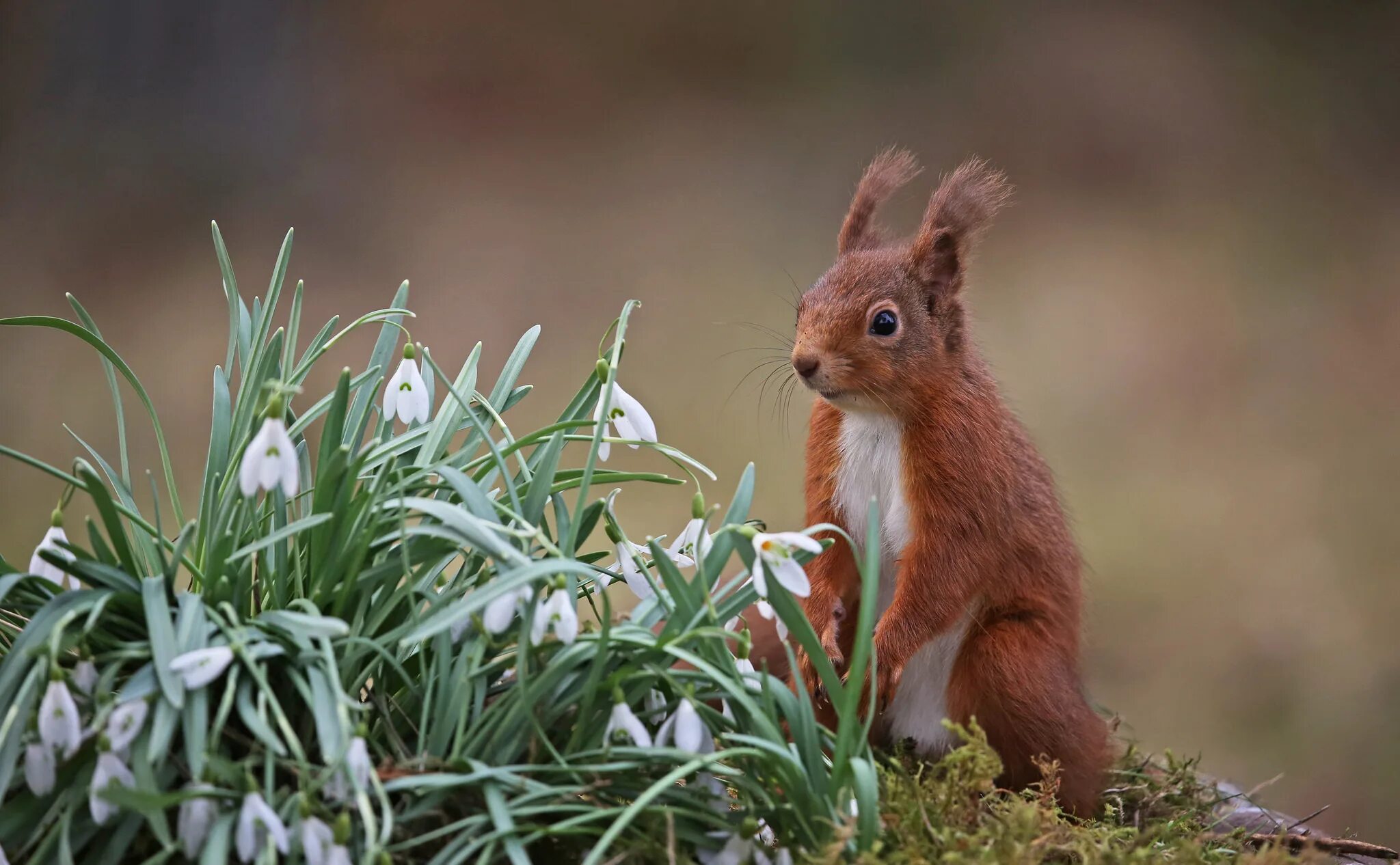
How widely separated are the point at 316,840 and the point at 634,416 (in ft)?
2.00

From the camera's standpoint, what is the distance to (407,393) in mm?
1378

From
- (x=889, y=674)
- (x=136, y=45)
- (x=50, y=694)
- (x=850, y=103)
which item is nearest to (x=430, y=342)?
(x=136, y=45)

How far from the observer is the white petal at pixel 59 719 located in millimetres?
1005

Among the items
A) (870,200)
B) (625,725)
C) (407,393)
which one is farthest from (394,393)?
(870,200)

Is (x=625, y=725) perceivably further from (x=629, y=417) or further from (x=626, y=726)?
(x=629, y=417)

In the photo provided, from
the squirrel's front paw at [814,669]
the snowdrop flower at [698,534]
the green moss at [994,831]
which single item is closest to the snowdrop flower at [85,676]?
the snowdrop flower at [698,534]

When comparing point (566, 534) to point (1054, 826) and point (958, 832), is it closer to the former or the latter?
point (958, 832)

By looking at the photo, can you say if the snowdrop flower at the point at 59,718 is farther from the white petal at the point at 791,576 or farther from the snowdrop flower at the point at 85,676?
the white petal at the point at 791,576

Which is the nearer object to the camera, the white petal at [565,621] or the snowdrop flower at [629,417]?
the white petal at [565,621]

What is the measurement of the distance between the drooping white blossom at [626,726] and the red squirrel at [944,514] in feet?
1.66

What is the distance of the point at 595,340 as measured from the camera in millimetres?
3512

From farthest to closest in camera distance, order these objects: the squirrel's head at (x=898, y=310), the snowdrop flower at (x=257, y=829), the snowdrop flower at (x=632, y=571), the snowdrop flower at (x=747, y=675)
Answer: the squirrel's head at (x=898, y=310), the snowdrop flower at (x=632, y=571), the snowdrop flower at (x=747, y=675), the snowdrop flower at (x=257, y=829)

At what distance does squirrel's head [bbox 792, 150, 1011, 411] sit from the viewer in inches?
60.8

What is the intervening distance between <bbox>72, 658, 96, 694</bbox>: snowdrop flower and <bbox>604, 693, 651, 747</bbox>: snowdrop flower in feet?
1.63
